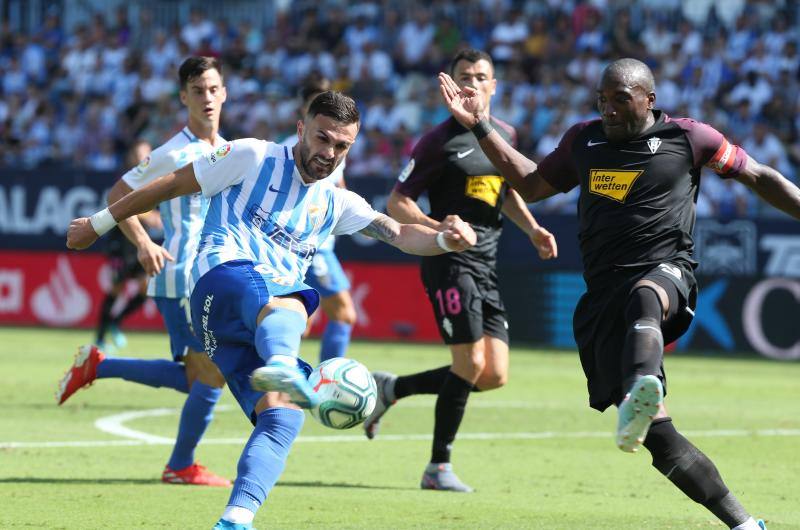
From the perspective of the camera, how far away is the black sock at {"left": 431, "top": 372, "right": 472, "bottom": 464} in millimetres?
8562

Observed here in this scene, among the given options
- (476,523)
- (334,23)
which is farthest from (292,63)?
(476,523)

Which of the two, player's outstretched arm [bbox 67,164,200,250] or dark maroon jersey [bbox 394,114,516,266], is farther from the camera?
dark maroon jersey [bbox 394,114,516,266]

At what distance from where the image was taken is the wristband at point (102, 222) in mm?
6699

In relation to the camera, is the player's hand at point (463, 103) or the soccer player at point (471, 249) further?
the soccer player at point (471, 249)

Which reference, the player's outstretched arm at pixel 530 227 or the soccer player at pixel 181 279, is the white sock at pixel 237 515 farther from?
the player's outstretched arm at pixel 530 227

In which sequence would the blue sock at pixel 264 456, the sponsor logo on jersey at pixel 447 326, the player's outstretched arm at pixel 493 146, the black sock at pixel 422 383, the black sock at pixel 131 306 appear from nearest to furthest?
the blue sock at pixel 264 456 < the player's outstretched arm at pixel 493 146 < the sponsor logo on jersey at pixel 447 326 < the black sock at pixel 422 383 < the black sock at pixel 131 306

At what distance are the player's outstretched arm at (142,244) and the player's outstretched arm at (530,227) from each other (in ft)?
7.45

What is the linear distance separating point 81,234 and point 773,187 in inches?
129

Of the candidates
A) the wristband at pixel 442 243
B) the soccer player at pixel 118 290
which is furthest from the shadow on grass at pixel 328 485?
the soccer player at pixel 118 290

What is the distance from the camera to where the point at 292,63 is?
26422mm

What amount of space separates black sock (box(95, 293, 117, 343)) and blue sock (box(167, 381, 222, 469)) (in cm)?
906

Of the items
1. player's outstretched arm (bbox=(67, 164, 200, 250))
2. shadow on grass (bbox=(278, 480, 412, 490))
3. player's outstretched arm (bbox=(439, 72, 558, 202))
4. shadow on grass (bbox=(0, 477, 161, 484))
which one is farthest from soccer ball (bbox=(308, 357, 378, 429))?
shadow on grass (bbox=(0, 477, 161, 484))

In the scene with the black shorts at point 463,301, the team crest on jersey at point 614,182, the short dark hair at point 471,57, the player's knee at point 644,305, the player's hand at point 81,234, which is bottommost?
the black shorts at point 463,301

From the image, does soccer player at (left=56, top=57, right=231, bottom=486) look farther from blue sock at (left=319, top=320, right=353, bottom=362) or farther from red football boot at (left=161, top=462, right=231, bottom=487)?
blue sock at (left=319, top=320, right=353, bottom=362)
